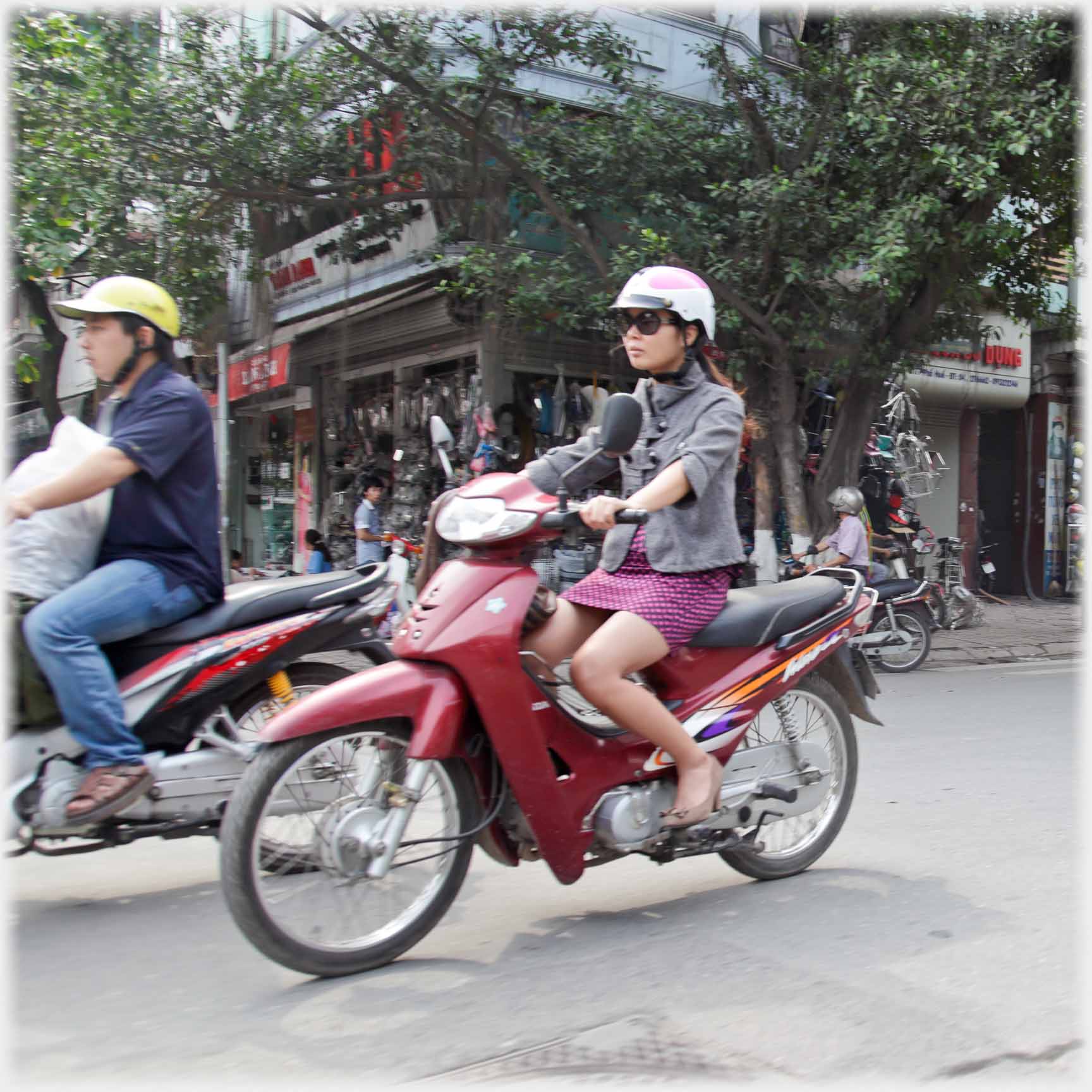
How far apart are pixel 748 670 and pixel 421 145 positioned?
29.1ft

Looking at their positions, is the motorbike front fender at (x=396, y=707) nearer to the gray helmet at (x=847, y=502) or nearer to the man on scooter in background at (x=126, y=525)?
the man on scooter in background at (x=126, y=525)

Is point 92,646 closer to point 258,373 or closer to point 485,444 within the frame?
point 485,444

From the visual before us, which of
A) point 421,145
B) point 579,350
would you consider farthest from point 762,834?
point 579,350

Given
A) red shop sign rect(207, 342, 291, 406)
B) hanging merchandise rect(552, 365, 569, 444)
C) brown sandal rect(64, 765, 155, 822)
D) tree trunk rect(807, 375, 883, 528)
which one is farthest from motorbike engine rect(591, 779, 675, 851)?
red shop sign rect(207, 342, 291, 406)

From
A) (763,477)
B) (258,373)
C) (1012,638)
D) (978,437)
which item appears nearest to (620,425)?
(763,477)

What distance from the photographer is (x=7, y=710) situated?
3.29m

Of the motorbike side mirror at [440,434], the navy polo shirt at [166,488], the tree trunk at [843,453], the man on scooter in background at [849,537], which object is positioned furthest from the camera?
the motorbike side mirror at [440,434]

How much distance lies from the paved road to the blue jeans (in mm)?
578

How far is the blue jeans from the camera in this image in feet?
10.6

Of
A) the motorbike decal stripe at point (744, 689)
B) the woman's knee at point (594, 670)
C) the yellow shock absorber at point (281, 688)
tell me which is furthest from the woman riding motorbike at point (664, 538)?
the yellow shock absorber at point (281, 688)

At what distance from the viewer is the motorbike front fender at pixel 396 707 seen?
2.80 meters

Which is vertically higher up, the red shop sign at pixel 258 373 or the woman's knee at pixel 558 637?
the red shop sign at pixel 258 373

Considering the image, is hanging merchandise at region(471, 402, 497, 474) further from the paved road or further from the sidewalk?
the paved road

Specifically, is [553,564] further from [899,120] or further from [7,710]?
[7,710]
